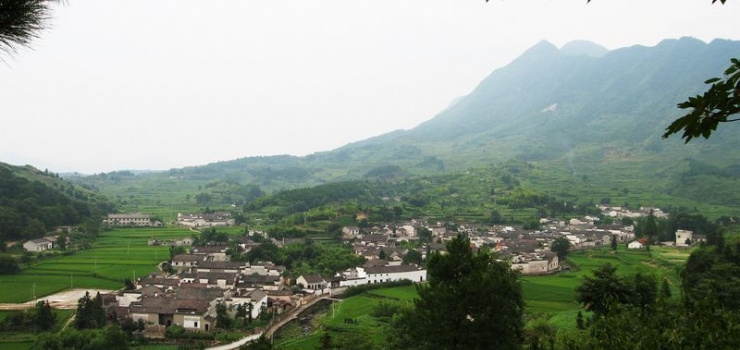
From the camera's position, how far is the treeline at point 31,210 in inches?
1740

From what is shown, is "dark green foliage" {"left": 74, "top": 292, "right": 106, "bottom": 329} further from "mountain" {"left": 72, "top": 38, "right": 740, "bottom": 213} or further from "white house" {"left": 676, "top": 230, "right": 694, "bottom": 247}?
"mountain" {"left": 72, "top": 38, "right": 740, "bottom": 213}

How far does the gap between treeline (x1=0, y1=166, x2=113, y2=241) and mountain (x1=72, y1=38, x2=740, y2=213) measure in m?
58.6

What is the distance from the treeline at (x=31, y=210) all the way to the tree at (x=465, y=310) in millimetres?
41330

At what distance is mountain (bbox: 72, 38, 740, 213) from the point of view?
93.0 m

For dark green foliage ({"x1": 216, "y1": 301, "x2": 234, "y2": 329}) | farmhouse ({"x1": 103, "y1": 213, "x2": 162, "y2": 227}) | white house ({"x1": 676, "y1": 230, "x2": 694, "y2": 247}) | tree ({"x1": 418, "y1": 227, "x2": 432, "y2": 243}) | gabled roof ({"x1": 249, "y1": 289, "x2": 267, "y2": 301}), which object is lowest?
dark green foliage ({"x1": 216, "y1": 301, "x2": 234, "y2": 329})

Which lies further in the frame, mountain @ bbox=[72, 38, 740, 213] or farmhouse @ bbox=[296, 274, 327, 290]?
mountain @ bbox=[72, 38, 740, 213]

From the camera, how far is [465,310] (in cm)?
1323

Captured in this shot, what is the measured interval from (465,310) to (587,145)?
401 feet

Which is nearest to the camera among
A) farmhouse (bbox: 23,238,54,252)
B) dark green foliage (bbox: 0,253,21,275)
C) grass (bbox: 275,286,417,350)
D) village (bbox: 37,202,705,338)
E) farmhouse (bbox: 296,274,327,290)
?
grass (bbox: 275,286,417,350)

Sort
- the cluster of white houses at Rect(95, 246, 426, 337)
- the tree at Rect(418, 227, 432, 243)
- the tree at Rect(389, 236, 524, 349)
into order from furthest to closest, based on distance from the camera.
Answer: the tree at Rect(418, 227, 432, 243) < the cluster of white houses at Rect(95, 246, 426, 337) < the tree at Rect(389, 236, 524, 349)

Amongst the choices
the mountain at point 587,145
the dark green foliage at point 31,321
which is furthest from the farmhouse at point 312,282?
the mountain at point 587,145

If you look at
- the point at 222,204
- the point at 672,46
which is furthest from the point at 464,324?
the point at 672,46

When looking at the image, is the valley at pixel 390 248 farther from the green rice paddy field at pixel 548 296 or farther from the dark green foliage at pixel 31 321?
the green rice paddy field at pixel 548 296

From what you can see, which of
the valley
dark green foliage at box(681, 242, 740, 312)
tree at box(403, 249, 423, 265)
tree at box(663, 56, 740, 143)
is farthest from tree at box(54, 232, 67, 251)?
tree at box(663, 56, 740, 143)
